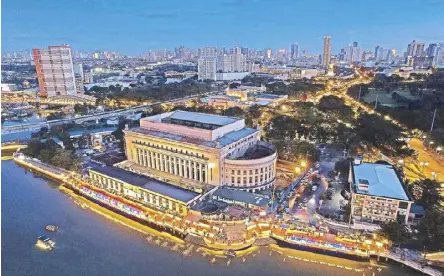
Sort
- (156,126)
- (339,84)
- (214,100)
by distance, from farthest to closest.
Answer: (339,84) < (214,100) < (156,126)

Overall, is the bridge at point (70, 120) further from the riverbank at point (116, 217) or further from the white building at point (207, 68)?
the white building at point (207, 68)

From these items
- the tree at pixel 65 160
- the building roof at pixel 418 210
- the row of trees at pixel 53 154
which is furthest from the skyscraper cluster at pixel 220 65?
the building roof at pixel 418 210

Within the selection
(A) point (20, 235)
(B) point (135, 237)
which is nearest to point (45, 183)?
(A) point (20, 235)

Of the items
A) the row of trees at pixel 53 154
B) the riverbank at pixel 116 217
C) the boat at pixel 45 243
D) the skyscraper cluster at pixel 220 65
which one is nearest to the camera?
the boat at pixel 45 243

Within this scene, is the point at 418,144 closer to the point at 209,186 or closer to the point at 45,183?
the point at 209,186

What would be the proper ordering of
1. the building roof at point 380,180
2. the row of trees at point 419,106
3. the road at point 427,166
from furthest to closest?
the row of trees at point 419,106 < the road at point 427,166 < the building roof at point 380,180

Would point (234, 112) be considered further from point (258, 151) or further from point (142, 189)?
point (142, 189)

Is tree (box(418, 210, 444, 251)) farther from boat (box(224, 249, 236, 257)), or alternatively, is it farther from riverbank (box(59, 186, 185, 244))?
riverbank (box(59, 186, 185, 244))
